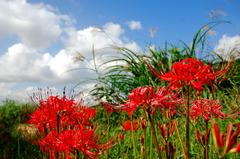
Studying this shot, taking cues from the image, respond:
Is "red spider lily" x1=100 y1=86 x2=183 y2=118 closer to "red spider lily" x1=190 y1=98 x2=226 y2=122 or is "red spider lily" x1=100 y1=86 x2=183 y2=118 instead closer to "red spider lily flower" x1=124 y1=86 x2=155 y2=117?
"red spider lily flower" x1=124 y1=86 x2=155 y2=117

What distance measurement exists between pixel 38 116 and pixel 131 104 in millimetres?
1011

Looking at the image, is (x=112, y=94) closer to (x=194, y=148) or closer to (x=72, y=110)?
(x=194, y=148)

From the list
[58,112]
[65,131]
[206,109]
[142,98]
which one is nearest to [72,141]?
[65,131]

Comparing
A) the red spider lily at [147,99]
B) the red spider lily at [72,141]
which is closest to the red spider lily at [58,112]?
the red spider lily at [72,141]

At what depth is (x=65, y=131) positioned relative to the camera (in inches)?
60.2

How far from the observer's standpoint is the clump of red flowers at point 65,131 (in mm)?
1376

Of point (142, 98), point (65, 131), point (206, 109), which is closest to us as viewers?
point (142, 98)

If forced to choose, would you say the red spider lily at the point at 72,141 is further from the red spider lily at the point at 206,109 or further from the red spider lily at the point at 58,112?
the red spider lily at the point at 206,109

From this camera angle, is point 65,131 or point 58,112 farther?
point 58,112

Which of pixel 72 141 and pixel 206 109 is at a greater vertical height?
pixel 206 109

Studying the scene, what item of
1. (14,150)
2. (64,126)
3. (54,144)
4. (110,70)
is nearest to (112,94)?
(110,70)

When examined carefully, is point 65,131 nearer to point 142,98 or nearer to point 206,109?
point 142,98

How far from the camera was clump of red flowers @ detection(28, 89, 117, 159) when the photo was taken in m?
1.38

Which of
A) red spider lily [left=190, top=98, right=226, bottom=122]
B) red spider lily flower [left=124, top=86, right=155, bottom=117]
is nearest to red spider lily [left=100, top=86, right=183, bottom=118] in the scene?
red spider lily flower [left=124, top=86, right=155, bottom=117]
